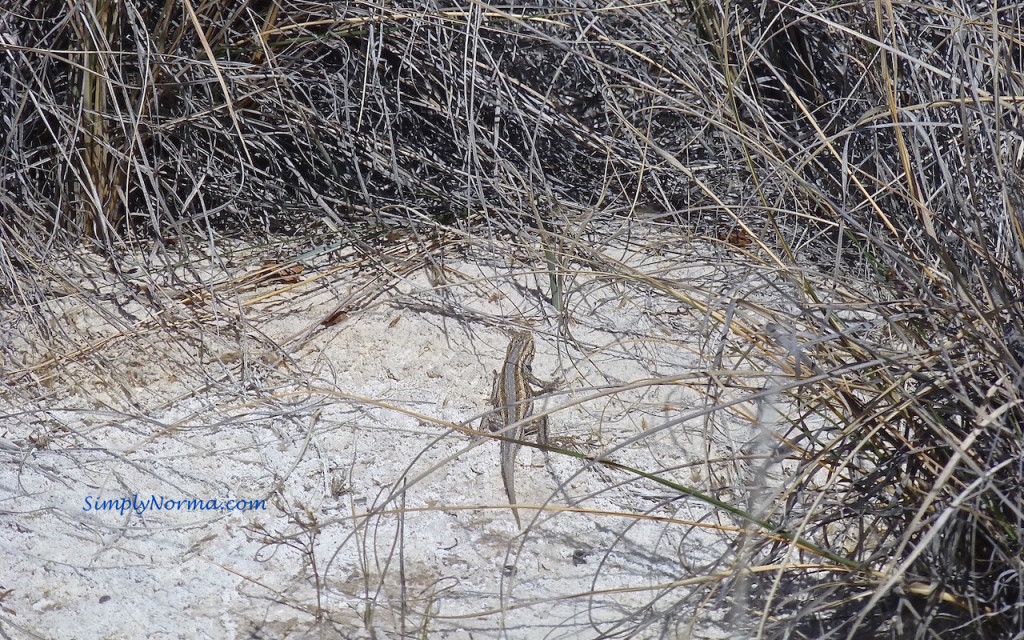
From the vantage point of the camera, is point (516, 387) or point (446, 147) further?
point (446, 147)

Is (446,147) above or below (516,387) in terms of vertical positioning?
above

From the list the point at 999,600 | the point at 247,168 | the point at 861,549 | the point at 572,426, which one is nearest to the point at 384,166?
the point at 247,168

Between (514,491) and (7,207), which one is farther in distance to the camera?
(7,207)

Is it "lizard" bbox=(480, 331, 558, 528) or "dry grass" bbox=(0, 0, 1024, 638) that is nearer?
"dry grass" bbox=(0, 0, 1024, 638)

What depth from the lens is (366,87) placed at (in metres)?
3.08

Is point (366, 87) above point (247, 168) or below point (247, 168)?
above

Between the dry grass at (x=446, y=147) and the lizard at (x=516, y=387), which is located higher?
the dry grass at (x=446, y=147)

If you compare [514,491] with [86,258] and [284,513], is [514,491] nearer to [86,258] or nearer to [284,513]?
[284,513]

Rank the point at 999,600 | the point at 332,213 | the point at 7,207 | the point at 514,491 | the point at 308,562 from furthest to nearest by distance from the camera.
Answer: the point at 332,213
the point at 7,207
the point at 514,491
the point at 308,562
the point at 999,600

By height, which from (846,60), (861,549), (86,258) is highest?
(846,60)

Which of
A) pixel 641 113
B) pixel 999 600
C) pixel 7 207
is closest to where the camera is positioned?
pixel 999 600

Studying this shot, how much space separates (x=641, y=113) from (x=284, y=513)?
6.27 ft

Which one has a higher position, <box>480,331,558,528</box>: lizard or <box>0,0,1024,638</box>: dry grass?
<box>0,0,1024,638</box>: dry grass

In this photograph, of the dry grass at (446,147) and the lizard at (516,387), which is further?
the lizard at (516,387)
